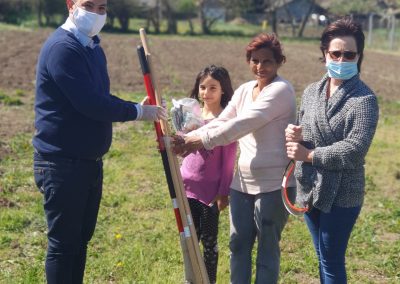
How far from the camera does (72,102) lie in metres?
3.30

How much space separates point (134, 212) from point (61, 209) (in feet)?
8.94

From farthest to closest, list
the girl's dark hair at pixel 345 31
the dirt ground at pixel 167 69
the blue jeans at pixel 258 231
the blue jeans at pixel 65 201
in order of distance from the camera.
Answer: the dirt ground at pixel 167 69 → the blue jeans at pixel 258 231 → the blue jeans at pixel 65 201 → the girl's dark hair at pixel 345 31

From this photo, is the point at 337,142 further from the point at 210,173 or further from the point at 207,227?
the point at 207,227

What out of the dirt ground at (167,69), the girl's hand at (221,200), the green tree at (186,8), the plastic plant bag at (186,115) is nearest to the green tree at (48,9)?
the green tree at (186,8)

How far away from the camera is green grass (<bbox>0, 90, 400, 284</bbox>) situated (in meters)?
4.79

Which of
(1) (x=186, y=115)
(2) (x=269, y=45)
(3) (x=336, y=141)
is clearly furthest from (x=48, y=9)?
(3) (x=336, y=141)

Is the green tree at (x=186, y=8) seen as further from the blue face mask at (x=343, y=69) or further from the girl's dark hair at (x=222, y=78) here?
the blue face mask at (x=343, y=69)

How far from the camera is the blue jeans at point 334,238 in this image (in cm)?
343

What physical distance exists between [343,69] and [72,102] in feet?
4.77

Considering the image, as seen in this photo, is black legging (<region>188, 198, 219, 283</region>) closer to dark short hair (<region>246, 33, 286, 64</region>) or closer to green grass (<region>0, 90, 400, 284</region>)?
green grass (<region>0, 90, 400, 284</region>)

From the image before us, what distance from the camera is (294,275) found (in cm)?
487

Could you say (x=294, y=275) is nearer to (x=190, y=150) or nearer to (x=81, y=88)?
(x=190, y=150)

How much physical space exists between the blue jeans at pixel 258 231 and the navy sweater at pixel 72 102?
917mm

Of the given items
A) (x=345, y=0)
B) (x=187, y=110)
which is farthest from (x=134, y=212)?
(x=345, y=0)
